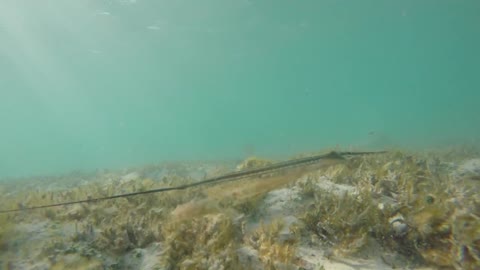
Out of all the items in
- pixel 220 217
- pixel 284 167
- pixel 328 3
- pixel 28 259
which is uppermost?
pixel 328 3

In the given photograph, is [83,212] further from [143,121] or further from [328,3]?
[143,121]

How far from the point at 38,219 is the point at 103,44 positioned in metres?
38.2

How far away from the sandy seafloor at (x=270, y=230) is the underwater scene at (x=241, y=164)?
2 centimetres

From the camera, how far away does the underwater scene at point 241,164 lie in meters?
3.00

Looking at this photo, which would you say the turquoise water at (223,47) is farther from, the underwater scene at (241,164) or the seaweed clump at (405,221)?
the seaweed clump at (405,221)

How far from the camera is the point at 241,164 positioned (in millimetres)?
6930

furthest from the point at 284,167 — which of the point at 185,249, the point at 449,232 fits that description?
the point at 449,232

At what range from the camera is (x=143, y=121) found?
577 ft

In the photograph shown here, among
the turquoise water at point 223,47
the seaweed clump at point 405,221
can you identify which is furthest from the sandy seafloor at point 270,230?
the turquoise water at point 223,47

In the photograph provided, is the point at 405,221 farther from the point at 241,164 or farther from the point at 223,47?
the point at 223,47

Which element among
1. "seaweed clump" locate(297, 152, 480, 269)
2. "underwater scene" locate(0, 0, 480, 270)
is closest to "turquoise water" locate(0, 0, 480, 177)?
"underwater scene" locate(0, 0, 480, 270)

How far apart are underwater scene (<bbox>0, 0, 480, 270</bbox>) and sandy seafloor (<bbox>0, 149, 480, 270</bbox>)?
0.05ft

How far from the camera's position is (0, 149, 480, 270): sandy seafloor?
2829mm

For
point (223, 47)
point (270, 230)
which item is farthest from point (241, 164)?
point (223, 47)
